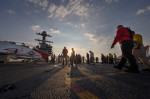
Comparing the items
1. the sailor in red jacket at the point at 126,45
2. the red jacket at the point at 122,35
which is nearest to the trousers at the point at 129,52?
the sailor in red jacket at the point at 126,45

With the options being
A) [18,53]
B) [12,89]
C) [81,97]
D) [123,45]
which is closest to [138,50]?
[123,45]

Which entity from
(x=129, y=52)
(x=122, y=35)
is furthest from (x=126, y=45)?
(x=122, y=35)

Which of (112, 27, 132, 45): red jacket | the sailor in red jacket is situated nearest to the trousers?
the sailor in red jacket

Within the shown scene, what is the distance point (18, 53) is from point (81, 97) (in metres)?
13.8

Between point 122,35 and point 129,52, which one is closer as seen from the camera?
point 129,52

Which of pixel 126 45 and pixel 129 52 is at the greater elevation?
pixel 126 45

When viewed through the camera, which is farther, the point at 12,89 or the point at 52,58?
the point at 52,58

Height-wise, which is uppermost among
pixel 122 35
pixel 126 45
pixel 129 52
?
pixel 122 35

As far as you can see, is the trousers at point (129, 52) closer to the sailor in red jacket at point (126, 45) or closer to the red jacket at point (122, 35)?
the sailor in red jacket at point (126, 45)

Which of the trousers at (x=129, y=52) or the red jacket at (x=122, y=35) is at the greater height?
the red jacket at (x=122, y=35)

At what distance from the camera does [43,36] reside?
47.0 meters

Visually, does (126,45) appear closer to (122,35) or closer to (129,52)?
Result: (129,52)

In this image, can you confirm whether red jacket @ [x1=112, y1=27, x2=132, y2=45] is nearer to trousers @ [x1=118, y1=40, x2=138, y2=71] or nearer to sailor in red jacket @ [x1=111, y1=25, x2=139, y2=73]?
sailor in red jacket @ [x1=111, y1=25, x2=139, y2=73]

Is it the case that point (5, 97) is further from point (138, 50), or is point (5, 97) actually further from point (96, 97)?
point (138, 50)
